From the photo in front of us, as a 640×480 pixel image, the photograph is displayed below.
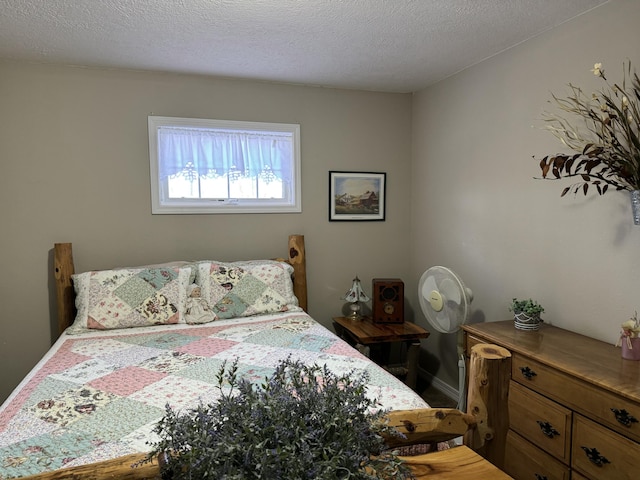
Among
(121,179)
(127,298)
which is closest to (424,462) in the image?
(127,298)

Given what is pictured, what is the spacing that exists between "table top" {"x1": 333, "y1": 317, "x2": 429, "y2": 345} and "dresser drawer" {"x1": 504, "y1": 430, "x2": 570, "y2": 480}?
1.04 m

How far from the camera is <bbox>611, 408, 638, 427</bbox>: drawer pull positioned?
1.49 meters

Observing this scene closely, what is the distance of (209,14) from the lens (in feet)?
6.89

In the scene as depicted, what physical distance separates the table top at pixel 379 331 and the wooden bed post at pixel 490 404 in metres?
1.68

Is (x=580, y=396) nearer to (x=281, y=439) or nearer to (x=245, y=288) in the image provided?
(x=281, y=439)

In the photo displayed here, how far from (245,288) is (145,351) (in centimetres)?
83

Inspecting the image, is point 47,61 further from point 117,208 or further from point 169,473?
point 169,473

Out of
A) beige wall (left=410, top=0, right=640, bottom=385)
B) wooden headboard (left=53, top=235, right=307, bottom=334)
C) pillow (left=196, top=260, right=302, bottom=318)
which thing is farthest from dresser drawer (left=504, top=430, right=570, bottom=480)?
wooden headboard (left=53, top=235, right=307, bottom=334)

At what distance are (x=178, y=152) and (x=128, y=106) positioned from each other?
44cm

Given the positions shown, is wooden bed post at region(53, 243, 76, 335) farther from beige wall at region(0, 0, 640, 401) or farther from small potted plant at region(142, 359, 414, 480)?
small potted plant at region(142, 359, 414, 480)

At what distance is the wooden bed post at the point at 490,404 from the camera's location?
3.96ft

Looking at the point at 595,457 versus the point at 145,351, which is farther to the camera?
the point at 145,351

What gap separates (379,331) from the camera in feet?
9.96

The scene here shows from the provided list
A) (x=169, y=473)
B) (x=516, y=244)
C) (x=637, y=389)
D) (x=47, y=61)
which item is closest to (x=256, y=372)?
(x=169, y=473)
